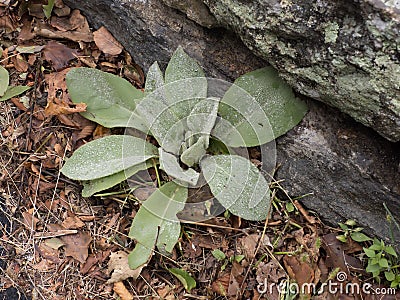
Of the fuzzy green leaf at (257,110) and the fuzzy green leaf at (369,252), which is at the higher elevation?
the fuzzy green leaf at (257,110)

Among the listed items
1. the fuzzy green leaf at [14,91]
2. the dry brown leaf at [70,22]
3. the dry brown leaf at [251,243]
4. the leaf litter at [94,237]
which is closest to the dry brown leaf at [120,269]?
the leaf litter at [94,237]

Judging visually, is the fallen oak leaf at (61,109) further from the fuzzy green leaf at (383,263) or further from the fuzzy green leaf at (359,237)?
the fuzzy green leaf at (383,263)

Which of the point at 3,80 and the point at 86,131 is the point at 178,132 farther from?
the point at 3,80

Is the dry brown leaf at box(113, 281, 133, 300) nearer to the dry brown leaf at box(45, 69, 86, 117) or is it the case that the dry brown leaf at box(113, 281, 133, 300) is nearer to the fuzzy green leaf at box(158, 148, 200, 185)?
the fuzzy green leaf at box(158, 148, 200, 185)

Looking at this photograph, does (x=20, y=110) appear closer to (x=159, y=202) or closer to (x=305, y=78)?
(x=159, y=202)

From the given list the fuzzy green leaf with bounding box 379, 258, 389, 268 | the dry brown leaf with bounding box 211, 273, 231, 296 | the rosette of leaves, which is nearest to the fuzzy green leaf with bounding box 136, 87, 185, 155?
the rosette of leaves

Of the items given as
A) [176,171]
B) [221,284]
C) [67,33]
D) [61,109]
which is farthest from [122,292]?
[67,33]
